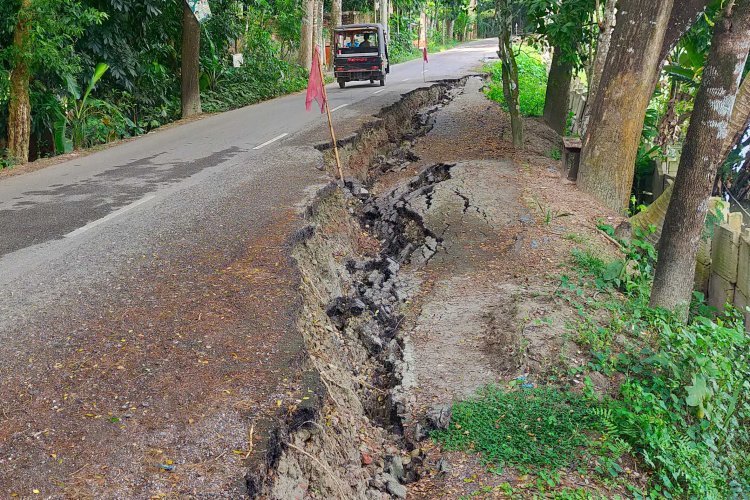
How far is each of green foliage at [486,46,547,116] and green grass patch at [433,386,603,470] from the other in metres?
8.66

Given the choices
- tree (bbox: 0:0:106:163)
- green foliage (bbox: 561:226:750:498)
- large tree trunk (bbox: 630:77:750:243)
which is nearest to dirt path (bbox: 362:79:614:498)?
green foliage (bbox: 561:226:750:498)

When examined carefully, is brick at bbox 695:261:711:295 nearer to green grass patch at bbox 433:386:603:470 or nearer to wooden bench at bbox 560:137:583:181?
wooden bench at bbox 560:137:583:181

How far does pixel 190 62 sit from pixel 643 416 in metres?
15.2

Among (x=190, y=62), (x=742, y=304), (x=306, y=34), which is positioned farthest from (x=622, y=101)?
(x=306, y=34)

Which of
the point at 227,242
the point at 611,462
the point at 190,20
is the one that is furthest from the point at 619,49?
the point at 190,20

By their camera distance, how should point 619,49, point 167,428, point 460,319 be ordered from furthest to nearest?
point 619,49 < point 460,319 < point 167,428

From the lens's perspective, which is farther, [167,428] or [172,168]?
[172,168]

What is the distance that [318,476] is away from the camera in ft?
12.6

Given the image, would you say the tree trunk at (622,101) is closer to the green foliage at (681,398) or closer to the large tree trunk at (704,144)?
the large tree trunk at (704,144)

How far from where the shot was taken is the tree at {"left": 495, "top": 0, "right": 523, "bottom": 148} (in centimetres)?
1097

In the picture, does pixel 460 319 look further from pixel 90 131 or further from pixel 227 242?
pixel 90 131

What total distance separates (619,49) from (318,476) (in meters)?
7.30

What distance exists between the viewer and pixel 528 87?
2230cm

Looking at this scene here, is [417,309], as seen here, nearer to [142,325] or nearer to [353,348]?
[353,348]
